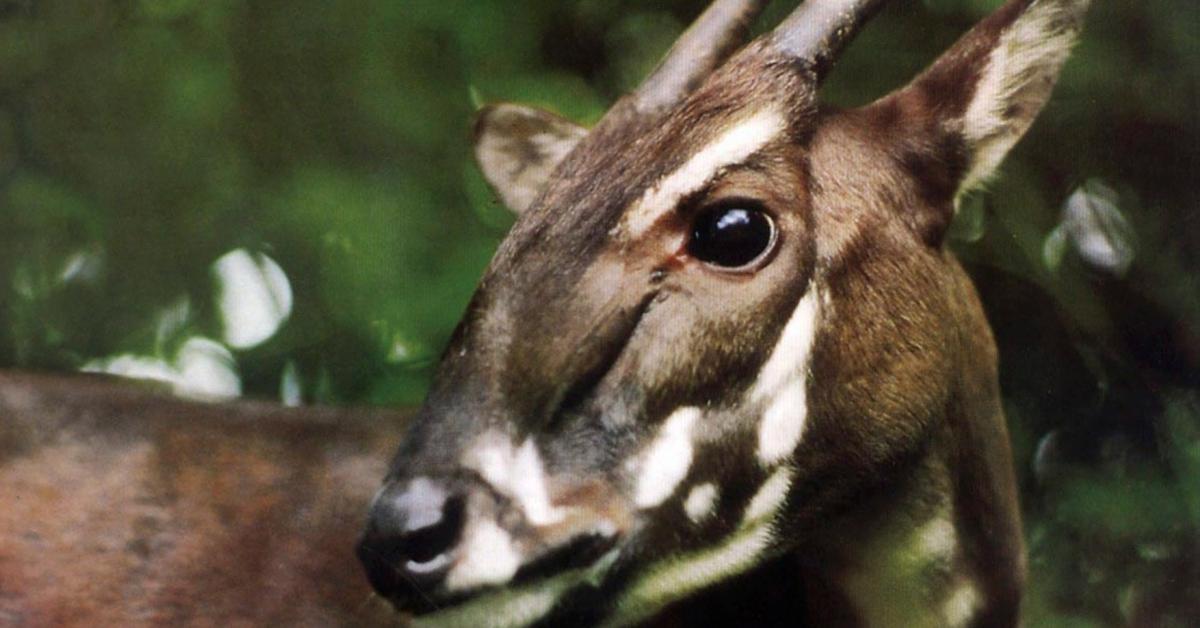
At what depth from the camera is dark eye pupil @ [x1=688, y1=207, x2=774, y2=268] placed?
1.21 meters

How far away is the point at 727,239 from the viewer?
47.5 inches

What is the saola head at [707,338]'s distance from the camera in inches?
44.1

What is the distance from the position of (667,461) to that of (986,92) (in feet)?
1.67

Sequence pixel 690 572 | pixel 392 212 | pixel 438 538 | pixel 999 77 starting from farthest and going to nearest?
1. pixel 392 212
2. pixel 999 77
3. pixel 690 572
4. pixel 438 538

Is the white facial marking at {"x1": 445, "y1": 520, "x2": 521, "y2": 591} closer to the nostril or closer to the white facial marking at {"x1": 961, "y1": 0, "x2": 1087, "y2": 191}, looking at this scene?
the nostril

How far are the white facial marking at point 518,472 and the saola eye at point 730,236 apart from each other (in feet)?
0.79

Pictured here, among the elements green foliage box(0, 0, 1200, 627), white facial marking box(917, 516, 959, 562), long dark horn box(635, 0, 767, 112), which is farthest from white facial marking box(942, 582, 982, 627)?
long dark horn box(635, 0, 767, 112)

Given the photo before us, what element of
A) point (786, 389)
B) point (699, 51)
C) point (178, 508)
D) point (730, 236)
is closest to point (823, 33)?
point (699, 51)

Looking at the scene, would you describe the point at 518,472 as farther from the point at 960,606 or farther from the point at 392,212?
the point at 392,212

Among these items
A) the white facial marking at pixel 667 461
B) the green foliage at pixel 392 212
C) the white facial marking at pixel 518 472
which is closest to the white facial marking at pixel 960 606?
the green foliage at pixel 392 212

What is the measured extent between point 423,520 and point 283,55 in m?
0.88

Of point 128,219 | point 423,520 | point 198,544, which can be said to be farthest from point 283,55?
point 423,520

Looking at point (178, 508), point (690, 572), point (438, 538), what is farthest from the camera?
point (178, 508)

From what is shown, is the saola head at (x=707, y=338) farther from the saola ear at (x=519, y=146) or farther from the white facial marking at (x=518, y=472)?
the saola ear at (x=519, y=146)
